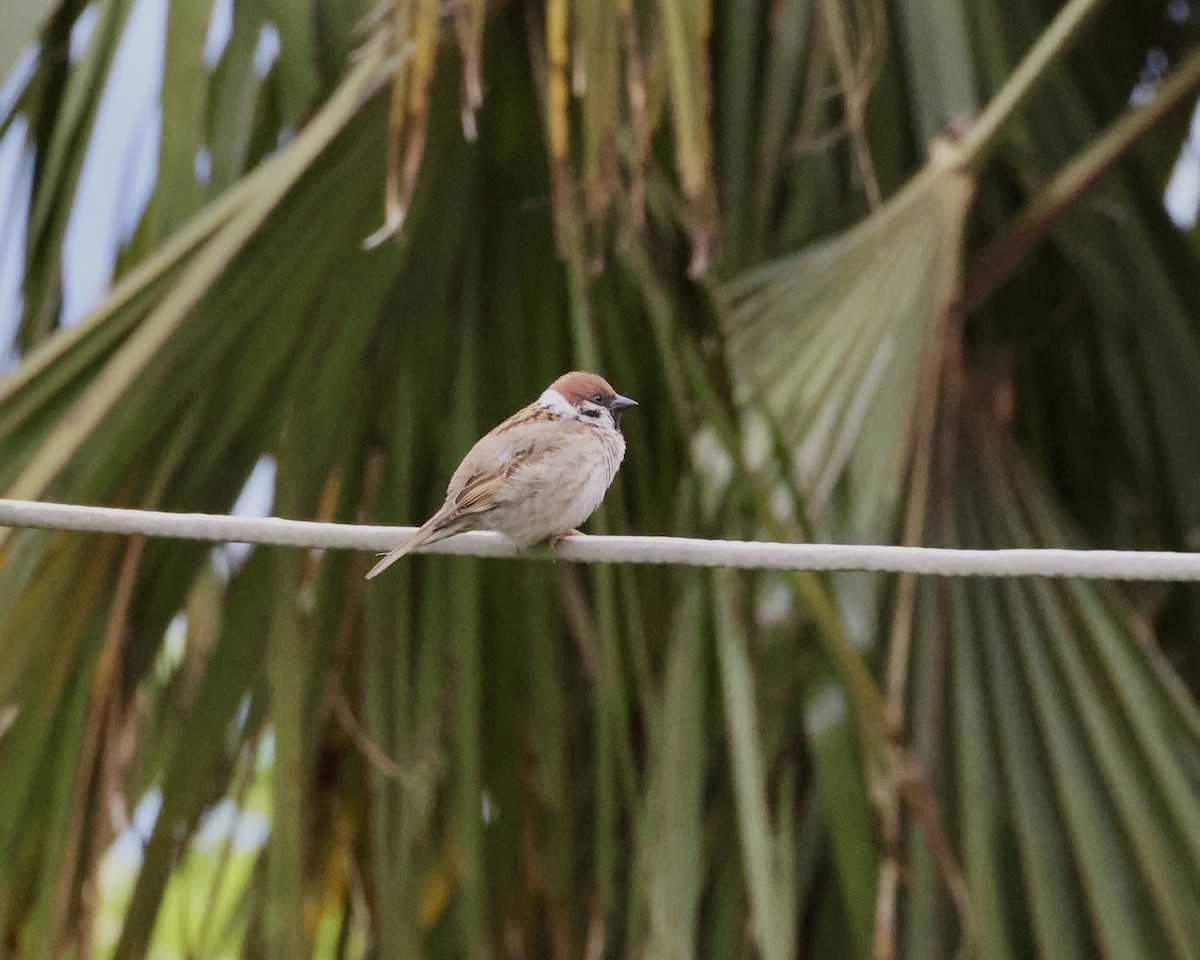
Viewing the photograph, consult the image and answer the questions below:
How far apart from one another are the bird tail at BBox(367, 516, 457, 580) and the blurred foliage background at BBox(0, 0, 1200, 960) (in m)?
0.05

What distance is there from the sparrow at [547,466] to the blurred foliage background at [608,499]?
67 millimetres

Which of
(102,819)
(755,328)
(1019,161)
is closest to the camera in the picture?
(102,819)

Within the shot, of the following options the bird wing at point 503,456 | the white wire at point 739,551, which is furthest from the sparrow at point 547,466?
the white wire at point 739,551

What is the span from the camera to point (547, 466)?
2.36 m

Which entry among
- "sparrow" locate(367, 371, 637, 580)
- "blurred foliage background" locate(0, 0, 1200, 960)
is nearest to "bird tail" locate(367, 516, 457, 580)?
"blurred foliage background" locate(0, 0, 1200, 960)

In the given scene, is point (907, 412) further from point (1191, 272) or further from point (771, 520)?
point (1191, 272)

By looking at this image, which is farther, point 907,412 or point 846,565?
point 907,412

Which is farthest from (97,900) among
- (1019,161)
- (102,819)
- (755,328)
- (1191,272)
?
(1191,272)

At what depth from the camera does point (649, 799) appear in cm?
171

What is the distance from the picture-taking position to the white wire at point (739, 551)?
1.53 m

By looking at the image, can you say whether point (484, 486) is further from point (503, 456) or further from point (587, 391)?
point (587, 391)

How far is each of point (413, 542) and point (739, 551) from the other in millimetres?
407

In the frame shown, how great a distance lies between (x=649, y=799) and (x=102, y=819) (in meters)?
0.59

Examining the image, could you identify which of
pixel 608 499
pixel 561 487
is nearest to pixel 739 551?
pixel 608 499
